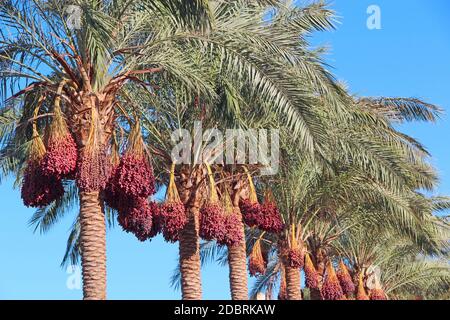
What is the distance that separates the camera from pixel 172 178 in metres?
15.3

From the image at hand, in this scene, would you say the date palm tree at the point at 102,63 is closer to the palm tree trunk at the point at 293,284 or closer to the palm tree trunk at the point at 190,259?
the palm tree trunk at the point at 190,259

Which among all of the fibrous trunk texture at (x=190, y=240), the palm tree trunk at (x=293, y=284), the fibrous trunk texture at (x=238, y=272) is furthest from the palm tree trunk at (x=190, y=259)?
the palm tree trunk at (x=293, y=284)

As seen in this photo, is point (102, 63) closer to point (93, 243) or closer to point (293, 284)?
point (93, 243)

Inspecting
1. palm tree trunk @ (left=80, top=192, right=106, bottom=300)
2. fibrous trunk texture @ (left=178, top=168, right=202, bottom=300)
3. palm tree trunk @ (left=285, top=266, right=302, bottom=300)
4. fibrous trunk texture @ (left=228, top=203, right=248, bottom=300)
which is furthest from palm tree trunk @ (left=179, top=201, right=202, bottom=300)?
palm tree trunk @ (left=285, top=266, right=302, bottom=300)

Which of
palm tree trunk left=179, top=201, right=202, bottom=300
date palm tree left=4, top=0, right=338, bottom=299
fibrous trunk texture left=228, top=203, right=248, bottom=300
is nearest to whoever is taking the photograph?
date palm tree left=4, top=0, right=338, bottom=299

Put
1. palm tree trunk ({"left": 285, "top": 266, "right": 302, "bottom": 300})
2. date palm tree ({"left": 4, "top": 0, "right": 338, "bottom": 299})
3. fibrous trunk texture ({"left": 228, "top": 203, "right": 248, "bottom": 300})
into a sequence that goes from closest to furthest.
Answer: date palm tree ({"left": 4, "top": 0, "right": 338, "bottom": 299})
fibrous trunk texture ({"left": 228, "top": 203, "right": 248, "bottom": 300})
palm tree trunk ({"left": 285, "top": 266, "right": 302, "bottom": 300})

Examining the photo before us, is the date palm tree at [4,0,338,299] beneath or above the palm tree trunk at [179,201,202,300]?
above

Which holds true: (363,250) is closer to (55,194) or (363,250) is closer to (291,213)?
(291,213)

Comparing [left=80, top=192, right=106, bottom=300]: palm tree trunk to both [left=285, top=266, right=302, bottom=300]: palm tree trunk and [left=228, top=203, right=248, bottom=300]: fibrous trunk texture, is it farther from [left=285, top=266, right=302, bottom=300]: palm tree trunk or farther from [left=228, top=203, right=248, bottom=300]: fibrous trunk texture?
[left=285, top=266, right=302, bottom=300]: palm tree trunk

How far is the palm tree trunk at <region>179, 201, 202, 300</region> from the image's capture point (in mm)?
16031

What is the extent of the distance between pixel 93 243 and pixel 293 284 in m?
9.35

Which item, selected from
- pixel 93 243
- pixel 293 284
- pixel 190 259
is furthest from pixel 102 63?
pixel 293 284

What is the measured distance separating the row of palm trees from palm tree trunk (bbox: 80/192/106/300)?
0.02m

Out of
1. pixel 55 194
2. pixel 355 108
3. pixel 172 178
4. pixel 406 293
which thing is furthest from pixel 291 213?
pixel 406 293
